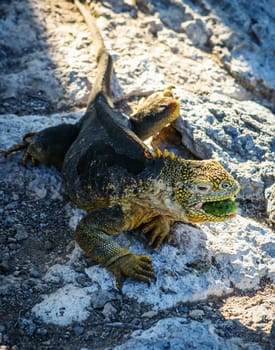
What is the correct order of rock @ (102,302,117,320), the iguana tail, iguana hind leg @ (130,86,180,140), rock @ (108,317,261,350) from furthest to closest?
the iguana tail → iguana hind leg @ (130,86,180,140) → rock @ (102,302,117,320) → rock @ (108,317,261,350)

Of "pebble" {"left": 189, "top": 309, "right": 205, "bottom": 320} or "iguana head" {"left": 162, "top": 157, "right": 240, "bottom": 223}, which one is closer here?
"pebble" {"left": 189, "top": 309, "right": 205, "bottom": 320}

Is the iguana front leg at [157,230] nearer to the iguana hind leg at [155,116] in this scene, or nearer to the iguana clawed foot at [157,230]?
the iguana clawed foot at [157,230]

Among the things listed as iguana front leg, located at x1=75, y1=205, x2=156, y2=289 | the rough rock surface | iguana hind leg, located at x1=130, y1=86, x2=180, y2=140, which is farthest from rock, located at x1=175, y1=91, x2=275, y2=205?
iguana front leg, located at x1=75, y1=205, x2=156, y2=289

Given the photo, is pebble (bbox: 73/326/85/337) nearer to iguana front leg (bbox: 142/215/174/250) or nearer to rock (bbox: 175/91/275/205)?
iguana front leg (bbox: 142/215/174/250)

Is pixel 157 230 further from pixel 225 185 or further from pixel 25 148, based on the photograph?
pixel 25 148

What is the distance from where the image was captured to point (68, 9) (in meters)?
6.70

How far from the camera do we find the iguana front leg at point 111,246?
4004mm

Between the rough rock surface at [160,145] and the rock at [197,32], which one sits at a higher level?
the rock at [197,32]

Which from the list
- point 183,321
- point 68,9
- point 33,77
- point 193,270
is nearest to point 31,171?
point 33,77

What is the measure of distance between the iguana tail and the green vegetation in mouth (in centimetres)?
180

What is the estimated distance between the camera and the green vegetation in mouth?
13.0 ft

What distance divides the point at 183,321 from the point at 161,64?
10.8ft

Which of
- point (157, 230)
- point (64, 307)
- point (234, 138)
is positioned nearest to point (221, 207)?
point (157, 230)

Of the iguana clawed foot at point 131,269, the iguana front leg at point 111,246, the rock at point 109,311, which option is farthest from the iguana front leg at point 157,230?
the rock at point 109,311
